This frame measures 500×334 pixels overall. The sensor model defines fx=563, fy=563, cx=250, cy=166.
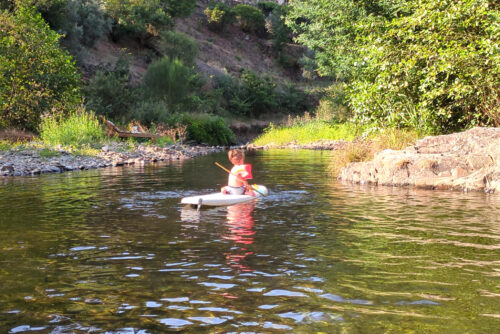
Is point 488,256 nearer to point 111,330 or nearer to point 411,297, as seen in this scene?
point 411,297

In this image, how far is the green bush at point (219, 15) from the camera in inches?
2820

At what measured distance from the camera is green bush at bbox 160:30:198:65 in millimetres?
53406

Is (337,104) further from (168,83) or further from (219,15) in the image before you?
(219,15)

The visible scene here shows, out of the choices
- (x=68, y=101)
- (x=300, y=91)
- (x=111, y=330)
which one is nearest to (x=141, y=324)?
(x=111, y=330)

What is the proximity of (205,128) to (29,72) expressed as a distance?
47.2 feet

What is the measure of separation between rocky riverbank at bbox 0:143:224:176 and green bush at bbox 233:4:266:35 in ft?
162

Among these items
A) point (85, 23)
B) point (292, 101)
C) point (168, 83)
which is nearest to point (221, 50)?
point (292, 101)

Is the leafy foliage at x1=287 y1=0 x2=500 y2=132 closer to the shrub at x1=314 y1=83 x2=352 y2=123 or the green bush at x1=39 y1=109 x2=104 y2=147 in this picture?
the green bush at x1=39 y1=109 x2=104 y2=147

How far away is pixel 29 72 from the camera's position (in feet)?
92.4

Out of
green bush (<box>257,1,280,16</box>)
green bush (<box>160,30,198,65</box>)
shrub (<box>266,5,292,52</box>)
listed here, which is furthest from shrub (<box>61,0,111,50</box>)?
green bush (<box>257,1,280,16</box>)

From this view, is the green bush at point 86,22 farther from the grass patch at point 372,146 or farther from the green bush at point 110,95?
the grass patch at point 372,146

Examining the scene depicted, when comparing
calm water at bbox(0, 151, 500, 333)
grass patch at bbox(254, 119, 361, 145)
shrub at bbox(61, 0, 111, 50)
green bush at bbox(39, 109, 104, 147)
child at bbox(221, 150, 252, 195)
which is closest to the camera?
calm water at bbox(0, 151, 500, 333)

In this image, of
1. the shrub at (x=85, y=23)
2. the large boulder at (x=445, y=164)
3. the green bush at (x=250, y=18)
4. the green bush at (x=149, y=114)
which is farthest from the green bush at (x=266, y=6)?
the large boulder at (x=445, y=164)

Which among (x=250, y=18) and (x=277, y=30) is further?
(x=250, y=18)
